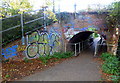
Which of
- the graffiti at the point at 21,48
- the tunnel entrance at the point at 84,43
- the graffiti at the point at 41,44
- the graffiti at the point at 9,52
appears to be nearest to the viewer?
the graffiti at the point at 9,52

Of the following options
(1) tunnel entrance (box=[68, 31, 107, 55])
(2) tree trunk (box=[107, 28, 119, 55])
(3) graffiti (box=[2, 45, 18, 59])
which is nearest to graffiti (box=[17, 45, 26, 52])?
(3) graffiti (box=[2, 45, 18, 59])

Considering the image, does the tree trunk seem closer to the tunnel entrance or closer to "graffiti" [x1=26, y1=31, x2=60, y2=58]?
the tunnel entrance

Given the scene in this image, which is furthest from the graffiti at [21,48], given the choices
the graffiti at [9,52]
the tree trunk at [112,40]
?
the tree trunk at [112,40]

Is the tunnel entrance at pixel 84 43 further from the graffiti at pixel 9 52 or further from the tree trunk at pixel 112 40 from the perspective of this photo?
the graffiti at pixel 9 52

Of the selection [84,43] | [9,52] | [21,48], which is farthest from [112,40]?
[9,52]

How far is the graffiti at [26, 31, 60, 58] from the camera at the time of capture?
22.4 ft

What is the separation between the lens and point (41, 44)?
7.36 m

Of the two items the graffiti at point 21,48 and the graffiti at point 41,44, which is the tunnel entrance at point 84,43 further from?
the graffiti at point 21,48

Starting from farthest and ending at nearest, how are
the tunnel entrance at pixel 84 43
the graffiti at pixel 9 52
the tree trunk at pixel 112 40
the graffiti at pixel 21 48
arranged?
the tunnel entrance at pixel 84 43 → the tree trunk at pixel 112 40 → the graffiti at pixel 21 48 → the graffiti at pixel 9 52

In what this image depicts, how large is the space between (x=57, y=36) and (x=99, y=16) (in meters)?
3.30

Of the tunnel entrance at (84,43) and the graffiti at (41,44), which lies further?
the tunnel entrance at (84,43)

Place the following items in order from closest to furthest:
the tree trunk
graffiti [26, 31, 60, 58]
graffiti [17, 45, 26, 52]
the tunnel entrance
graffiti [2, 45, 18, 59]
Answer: graffiti [2, 45, 18, 59] < graffiti [17, 45, 26, 52] < graffiti [26, 31, 60, 58] < the tree trunk < the tunnel entrance

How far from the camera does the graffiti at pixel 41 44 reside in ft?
22.4

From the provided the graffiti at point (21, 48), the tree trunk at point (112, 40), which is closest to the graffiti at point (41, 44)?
the graffiti at point (21, 48)
